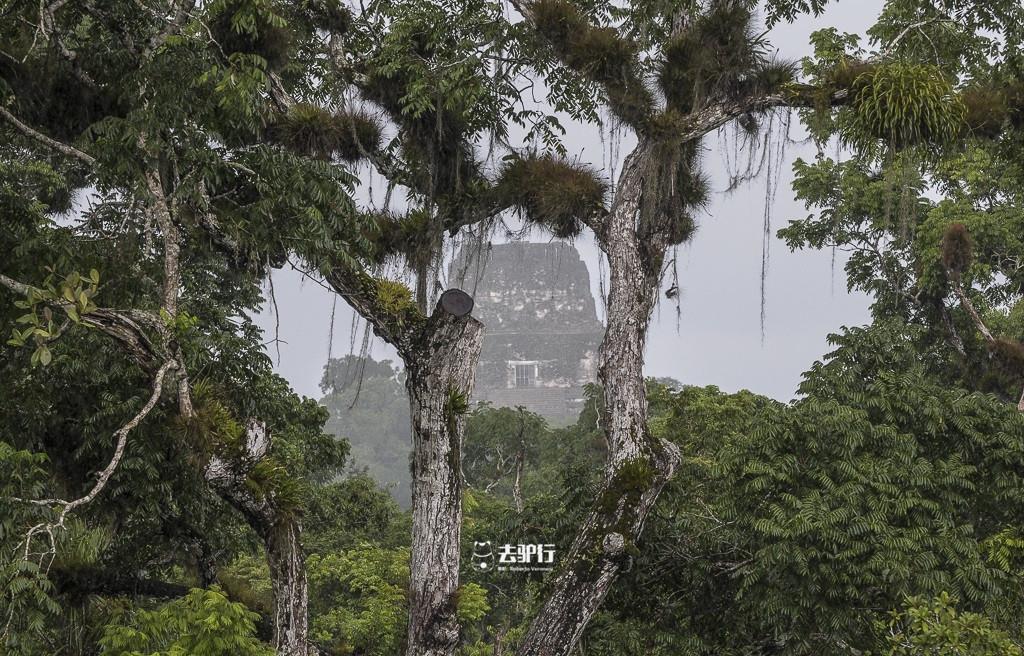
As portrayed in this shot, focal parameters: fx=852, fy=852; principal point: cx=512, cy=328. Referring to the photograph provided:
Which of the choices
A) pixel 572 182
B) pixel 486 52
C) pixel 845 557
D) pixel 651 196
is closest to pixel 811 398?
pixel 845 557

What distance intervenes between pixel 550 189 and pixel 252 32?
244 centimetres

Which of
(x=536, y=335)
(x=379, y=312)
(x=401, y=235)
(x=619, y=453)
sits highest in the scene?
(x=536, y=335)

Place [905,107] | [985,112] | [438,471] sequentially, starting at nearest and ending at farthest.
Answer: [905,107], [438,471], [985,112]

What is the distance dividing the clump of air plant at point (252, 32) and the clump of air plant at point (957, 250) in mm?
9903

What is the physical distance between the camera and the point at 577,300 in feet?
352

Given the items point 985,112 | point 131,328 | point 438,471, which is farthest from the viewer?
point 985,112

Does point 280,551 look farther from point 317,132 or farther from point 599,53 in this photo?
point 599,53

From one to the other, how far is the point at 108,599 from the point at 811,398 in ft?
19.8

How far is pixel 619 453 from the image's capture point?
6.31 metres

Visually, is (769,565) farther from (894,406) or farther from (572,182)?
(572,182)

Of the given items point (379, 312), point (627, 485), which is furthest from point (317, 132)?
point (627, 485)

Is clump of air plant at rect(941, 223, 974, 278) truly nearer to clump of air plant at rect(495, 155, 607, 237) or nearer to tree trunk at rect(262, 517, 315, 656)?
clump of air plant at rect(495, 155, 607, 237)

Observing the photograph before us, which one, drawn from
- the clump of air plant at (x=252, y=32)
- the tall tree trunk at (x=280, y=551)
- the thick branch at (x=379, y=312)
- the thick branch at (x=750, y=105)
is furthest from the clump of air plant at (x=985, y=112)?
the tall tree trunk at (x=280, y=551)

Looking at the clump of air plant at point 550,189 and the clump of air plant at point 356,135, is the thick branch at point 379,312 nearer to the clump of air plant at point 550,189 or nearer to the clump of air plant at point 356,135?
the clump of air plant at point 356,135
